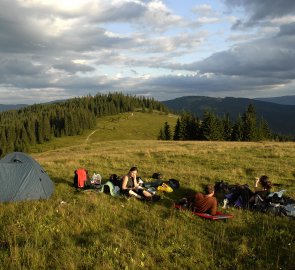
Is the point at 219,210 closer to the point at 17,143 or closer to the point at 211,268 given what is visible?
the point at 211,268

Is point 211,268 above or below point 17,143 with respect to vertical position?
above

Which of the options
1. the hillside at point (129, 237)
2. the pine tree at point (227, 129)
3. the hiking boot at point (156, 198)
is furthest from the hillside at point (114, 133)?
the hillside at point (129, 237)

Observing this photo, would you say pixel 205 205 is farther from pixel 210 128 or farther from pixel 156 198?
pixel 210 128

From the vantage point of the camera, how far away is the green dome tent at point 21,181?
511 inches

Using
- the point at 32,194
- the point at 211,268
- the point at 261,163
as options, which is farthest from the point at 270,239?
the point at 261,163

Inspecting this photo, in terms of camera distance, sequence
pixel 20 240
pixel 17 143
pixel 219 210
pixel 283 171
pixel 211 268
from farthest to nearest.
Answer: pixel 17 143 → pixel 283 171 → pixel 219 210 → pixel 20 240 → pixel 211 268

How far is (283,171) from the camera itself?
2092 centimetres

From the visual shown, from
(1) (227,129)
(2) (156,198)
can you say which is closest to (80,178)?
(2) (156,198)

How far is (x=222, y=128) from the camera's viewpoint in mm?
85562

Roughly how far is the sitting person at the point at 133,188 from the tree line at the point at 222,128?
68419mm

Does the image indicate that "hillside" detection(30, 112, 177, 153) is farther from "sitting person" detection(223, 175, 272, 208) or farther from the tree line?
"sitting person" detection(223, 175, 272, 208)

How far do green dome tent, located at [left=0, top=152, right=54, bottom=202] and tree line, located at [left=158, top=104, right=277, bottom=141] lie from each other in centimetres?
7030

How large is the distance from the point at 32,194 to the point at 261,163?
17.2 meters

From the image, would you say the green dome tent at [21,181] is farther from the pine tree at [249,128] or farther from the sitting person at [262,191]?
the pine tree at [249,128]
